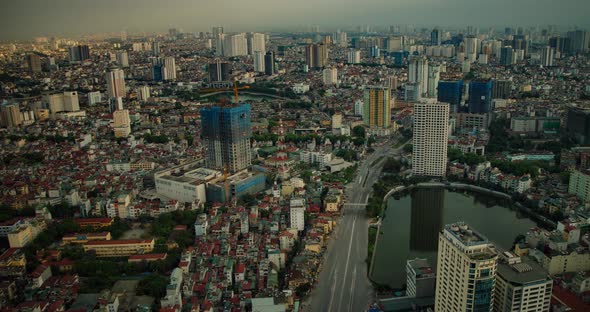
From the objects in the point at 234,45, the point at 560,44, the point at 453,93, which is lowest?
the point at 453,93

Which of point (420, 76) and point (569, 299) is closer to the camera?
point (569, 299)

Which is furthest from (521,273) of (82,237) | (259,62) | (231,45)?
(231,45)

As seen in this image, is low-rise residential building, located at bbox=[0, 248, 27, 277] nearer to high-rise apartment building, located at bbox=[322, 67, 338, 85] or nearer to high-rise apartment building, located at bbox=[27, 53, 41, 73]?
high-rise apartment building, located at bbox=[27, 53, 41, 73]

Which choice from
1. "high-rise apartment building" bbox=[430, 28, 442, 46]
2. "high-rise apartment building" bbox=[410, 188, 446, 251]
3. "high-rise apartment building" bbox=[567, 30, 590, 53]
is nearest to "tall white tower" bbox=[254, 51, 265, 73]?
"high-rise apartment building" bbox=[430, 28, 442, 46]

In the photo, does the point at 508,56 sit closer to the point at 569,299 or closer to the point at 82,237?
the point at 569,299

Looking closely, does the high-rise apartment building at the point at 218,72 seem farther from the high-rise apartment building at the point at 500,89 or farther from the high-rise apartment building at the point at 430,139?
the high-rise apartment building at the point at 430,139

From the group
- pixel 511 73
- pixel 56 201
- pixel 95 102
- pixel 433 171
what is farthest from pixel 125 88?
pixel 511 73
